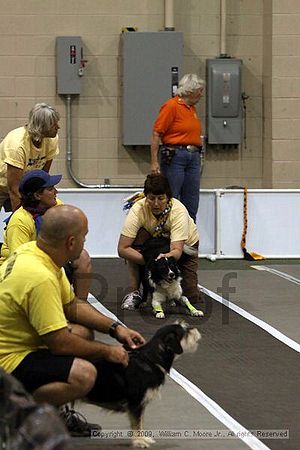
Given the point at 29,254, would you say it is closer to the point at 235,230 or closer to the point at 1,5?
the point at 235,230

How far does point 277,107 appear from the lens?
10281 millimetres

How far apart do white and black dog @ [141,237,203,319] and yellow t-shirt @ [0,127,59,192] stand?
0.91m

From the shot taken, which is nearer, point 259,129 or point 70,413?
point 70,413

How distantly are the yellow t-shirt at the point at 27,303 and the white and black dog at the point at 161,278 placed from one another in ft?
8.59

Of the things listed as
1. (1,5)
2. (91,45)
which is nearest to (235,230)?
(91,45)

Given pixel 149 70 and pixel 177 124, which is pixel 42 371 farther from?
pixel 149 70

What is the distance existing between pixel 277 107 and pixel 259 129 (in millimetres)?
382

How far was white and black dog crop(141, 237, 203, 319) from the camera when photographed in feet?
20.7

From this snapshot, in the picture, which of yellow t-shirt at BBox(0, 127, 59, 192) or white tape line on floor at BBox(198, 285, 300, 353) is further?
yellow t-shirt at BBox(0, 127, 59, 192)

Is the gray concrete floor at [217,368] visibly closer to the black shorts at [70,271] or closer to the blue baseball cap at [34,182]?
the black shorts at [70,271]

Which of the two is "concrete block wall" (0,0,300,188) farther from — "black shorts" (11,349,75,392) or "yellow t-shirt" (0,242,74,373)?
"black shorts" (11,349,75,392)

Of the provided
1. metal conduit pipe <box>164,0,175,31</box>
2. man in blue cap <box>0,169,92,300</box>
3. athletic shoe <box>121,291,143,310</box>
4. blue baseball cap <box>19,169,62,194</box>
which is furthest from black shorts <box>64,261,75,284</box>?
metal conduit pipe <box>164,0,175,31</box>

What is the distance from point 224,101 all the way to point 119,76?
3.55ft
